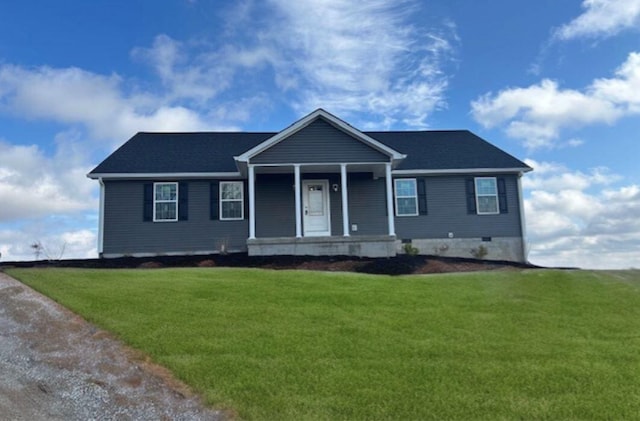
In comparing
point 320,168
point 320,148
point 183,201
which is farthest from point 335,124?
point 183,201

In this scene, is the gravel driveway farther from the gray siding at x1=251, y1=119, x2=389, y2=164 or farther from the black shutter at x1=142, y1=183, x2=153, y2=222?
the black shutter at x1=142, y1=183, x2=153, y2=222

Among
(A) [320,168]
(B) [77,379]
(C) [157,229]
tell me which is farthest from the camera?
(C) [157,229]

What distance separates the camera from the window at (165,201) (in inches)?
744

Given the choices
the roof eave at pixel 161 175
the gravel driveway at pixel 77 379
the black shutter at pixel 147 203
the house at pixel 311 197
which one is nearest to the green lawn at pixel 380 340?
the gravel driveway at pixel 77 379

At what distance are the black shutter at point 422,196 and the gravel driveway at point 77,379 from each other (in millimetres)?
14398

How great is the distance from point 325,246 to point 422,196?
533 cm

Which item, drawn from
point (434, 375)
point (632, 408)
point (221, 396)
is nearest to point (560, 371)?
point (632, 408)

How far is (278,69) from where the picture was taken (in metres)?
18.0

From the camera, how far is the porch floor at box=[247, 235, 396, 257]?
16891 mm

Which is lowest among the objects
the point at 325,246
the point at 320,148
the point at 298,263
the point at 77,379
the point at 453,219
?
the point at 77,379

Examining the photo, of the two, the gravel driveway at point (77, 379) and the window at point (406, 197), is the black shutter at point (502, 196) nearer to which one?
the window at point (406, 197)

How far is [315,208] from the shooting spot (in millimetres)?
19500

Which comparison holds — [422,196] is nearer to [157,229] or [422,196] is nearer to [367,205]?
[367,205]

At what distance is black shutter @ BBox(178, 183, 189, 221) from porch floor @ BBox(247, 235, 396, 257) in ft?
11.4
